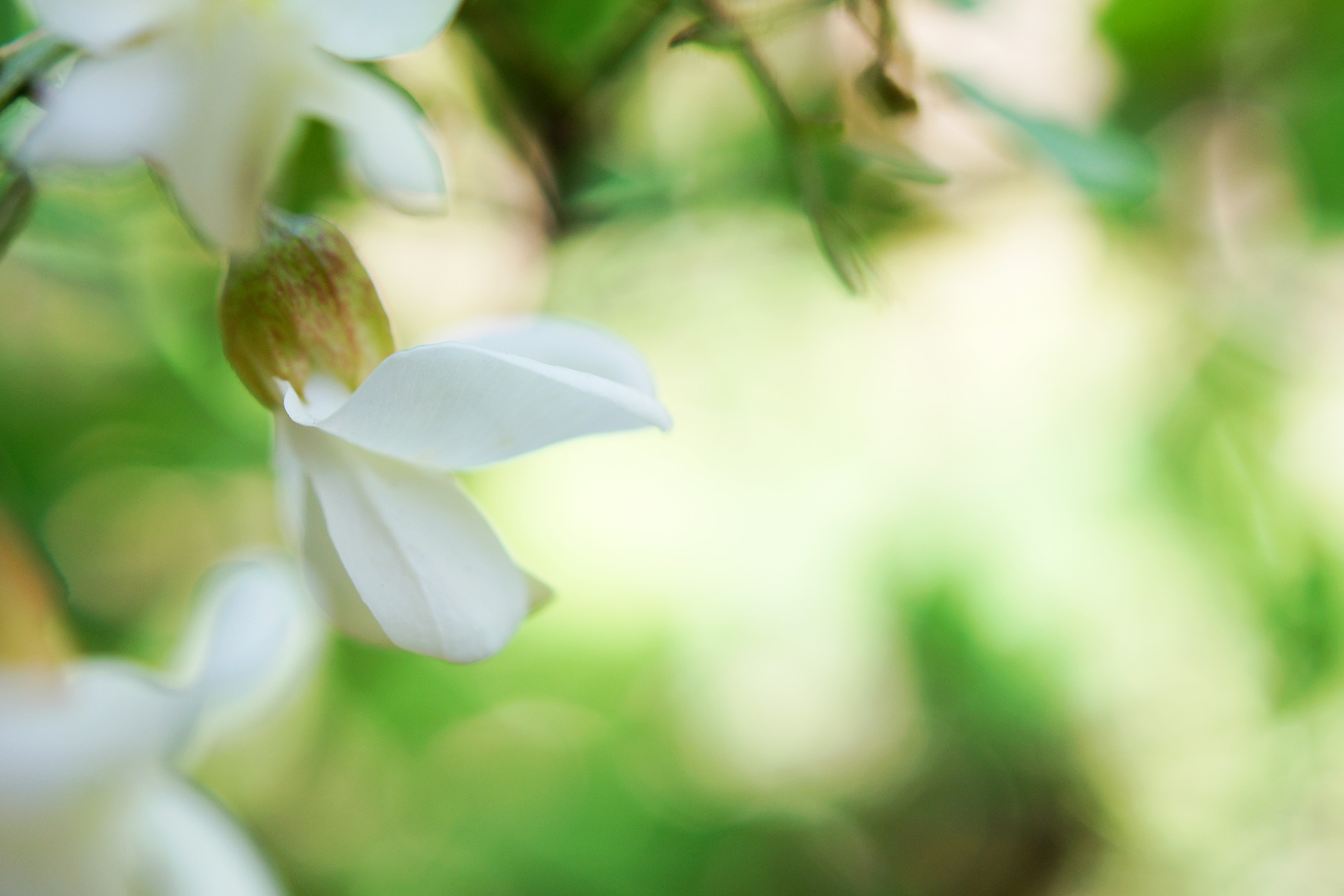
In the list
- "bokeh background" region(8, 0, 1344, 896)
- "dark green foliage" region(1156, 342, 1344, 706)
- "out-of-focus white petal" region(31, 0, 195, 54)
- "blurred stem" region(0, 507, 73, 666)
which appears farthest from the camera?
"dark green foliage" region(1156, 342, 1344, 706)

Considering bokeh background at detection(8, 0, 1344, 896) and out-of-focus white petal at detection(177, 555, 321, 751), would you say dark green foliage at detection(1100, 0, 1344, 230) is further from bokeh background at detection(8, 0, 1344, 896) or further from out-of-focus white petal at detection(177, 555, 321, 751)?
out-of-focus white petal at detection(177, 555, 321, 751)

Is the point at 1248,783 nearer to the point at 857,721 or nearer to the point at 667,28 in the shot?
the point at 857,721

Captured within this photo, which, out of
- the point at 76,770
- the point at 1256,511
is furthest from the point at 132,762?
the point at 1256,511

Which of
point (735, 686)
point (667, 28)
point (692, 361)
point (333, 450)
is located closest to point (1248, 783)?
point (735, 686)

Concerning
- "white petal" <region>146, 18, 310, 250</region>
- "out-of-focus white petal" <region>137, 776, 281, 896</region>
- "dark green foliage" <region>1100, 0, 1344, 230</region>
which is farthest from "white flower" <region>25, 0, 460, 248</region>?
"dark green foliage" <region>1100, 0, 1344, 230</region>

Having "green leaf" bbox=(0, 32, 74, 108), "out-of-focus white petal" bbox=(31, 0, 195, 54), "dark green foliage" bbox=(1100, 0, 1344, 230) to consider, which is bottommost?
"dark green foliage" bbox=(1100, 0, 1344, 230)

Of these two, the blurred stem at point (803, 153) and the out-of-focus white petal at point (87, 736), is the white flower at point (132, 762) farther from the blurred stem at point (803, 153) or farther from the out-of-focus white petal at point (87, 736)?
the blurred stem at point (803, 153)

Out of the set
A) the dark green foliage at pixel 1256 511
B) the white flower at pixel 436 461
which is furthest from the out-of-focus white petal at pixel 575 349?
the dark green foliage at pixel 1256 511
